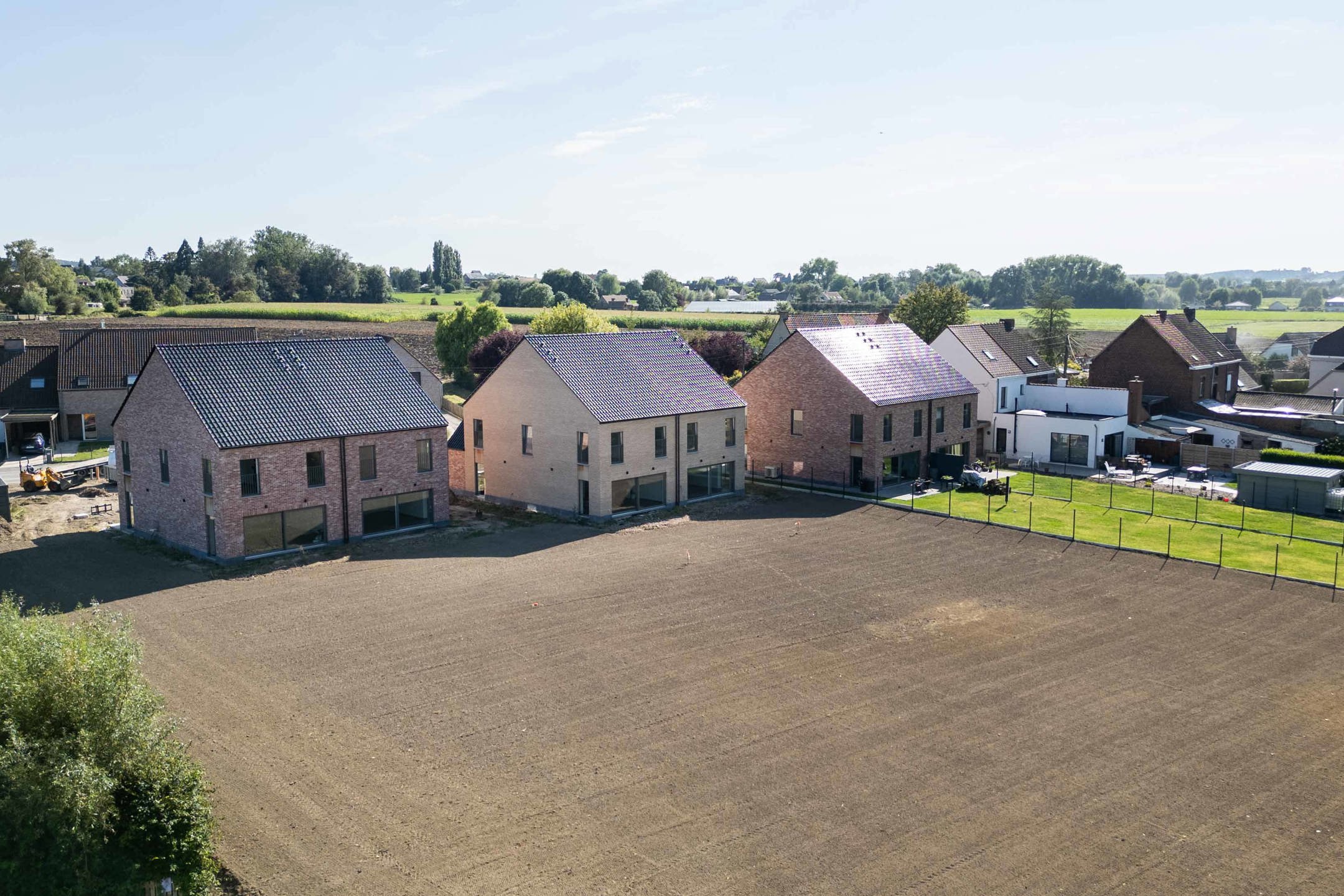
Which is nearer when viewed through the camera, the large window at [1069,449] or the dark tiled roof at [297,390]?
the dark tiled roof at [297,390]

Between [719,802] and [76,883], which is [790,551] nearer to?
[719,802]

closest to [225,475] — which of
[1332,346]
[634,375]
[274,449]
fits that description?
[274,449]

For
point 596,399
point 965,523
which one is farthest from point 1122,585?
point 596,399

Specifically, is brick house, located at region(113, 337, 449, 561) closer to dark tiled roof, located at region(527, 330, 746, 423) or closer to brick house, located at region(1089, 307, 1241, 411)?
dark tiled roof, located at region(527, 330, 746, 423)

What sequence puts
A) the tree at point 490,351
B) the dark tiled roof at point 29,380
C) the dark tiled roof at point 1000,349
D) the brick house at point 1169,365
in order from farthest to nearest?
the tree at point 490,351 → the brick house at point 1169,365 → the dark tiled roof at point 29,380 → the dark tiled roof at point 1000,349

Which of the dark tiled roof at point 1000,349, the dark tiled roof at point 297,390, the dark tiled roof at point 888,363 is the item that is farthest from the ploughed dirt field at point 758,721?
the dark tiled roof at point 1000,349

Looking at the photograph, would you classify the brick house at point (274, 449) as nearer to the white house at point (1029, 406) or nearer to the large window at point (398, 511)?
the large window at point (398, 511)
